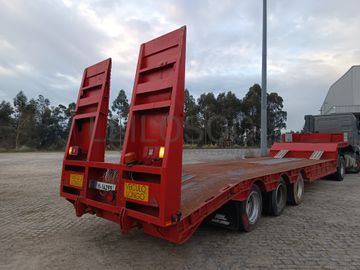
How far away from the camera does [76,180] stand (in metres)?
5.20

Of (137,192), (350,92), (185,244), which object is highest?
(350,92)

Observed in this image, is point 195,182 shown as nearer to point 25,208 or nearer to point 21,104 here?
point 25,208

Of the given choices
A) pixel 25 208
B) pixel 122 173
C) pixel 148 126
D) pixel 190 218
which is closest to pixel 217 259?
pixel 190 218

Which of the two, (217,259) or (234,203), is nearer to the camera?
(217,259)

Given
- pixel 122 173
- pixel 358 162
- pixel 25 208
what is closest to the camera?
pixel 122 173

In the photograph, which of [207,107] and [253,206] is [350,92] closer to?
[207,107]

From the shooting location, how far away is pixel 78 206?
5.07m

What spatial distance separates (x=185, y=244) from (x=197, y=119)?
4555cm

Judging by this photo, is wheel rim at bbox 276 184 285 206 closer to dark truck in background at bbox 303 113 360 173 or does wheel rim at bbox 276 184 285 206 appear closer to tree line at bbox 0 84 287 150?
dark truck in background at bbox 303 113 360 173

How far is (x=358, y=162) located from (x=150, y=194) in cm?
1362

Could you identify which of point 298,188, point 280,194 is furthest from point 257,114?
point 280,194

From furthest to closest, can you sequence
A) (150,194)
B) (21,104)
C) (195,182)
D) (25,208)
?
(21,104) < (25,208) < (195,182) < (150,194)

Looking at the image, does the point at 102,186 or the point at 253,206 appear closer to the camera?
the point at 102,186

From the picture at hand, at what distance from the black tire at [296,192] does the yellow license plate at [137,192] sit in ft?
15.2
